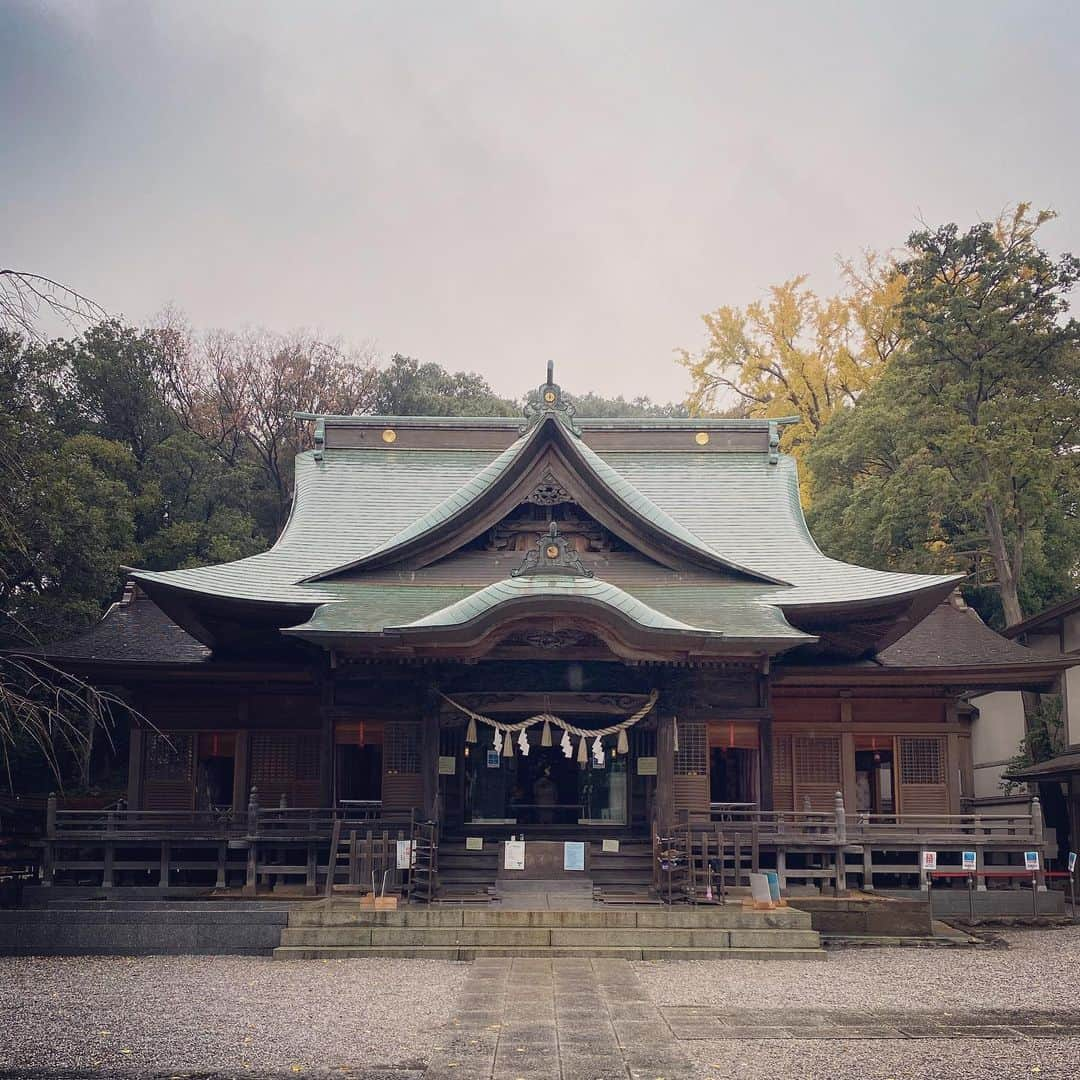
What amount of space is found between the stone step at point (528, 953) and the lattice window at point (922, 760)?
6.94 meters

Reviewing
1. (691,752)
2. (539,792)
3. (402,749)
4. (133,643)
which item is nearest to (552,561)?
(691,752)

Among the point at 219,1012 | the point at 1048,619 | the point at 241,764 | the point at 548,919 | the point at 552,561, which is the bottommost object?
the point at 219,1012

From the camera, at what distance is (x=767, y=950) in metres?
13.8

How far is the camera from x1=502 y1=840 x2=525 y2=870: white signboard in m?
16.1

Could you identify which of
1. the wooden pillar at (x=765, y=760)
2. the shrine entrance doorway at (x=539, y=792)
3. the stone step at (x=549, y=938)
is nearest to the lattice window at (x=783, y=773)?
the wooden pillar at (x=765, y=760)

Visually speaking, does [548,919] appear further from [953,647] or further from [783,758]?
[953,647]

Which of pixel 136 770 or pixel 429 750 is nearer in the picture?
pixel 429 750

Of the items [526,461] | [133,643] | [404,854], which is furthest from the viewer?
[133,643]

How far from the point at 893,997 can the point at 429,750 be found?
763 cm

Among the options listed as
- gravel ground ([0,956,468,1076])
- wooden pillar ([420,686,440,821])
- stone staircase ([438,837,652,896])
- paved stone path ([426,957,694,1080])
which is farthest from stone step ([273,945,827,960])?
wooden pillar ([420,686,440,821])

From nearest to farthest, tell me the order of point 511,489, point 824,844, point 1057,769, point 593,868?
point 824,844 → point 593,868 → point 511,489 → point 1057,769

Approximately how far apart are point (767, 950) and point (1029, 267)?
758 inches

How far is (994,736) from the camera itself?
94.4 feet

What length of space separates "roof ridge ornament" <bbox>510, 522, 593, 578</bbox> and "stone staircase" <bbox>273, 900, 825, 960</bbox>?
14.6 ft
